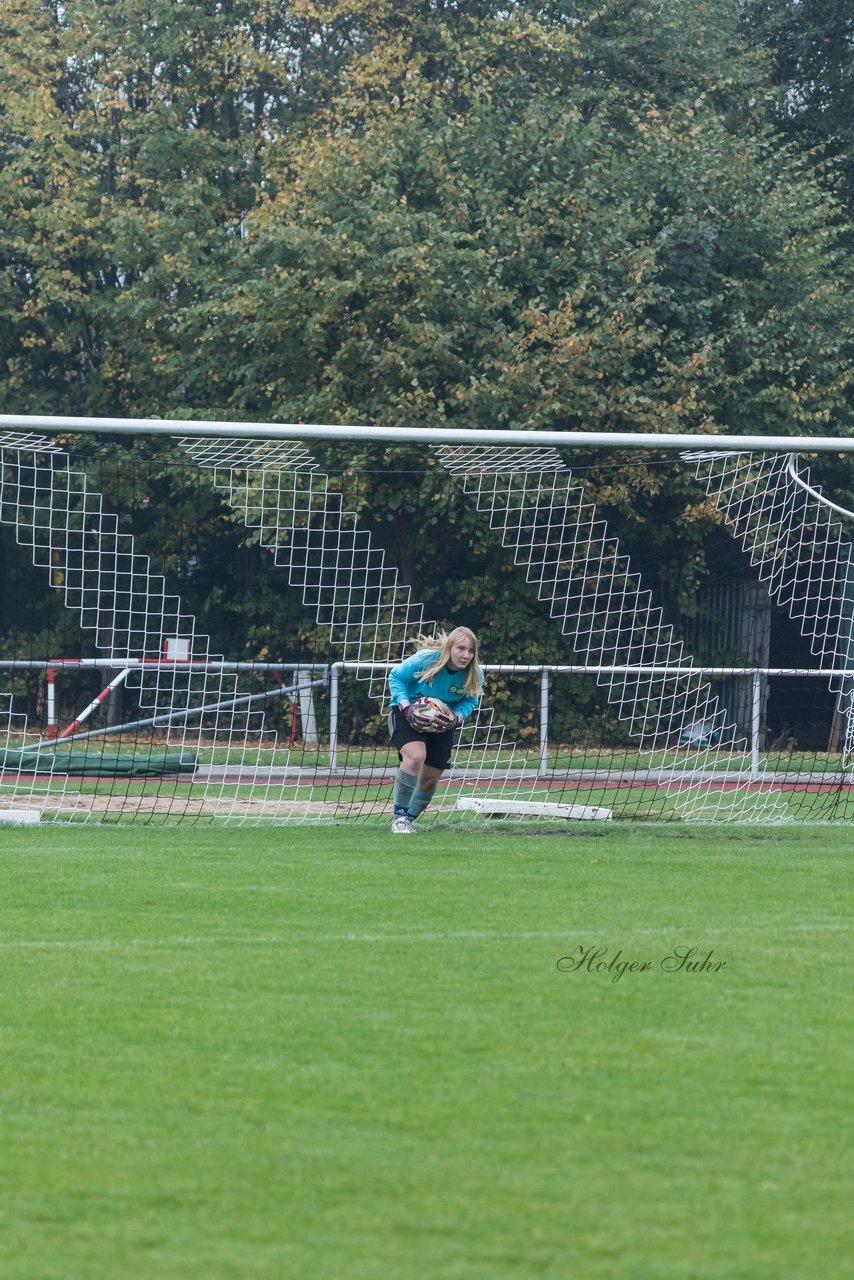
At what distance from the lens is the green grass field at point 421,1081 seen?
145 inches

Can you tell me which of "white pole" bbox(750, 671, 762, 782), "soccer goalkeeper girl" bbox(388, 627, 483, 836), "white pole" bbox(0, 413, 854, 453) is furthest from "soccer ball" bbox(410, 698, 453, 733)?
"white pole" bbox(750, 671, 762, 782)

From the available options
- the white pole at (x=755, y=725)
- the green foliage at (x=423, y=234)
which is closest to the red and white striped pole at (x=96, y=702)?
the green foliage at (x=423, y=234)

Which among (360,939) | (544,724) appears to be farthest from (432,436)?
(360,939)

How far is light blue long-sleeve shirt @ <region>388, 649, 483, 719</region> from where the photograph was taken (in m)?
11.6

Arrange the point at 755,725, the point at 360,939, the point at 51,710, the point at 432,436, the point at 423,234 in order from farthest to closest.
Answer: the point at 423,234, the point at 51,710, the point at 755,725, the point at 432,436, the point at 360,939

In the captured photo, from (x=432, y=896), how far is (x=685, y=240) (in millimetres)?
18249

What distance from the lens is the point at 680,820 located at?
1346 cm

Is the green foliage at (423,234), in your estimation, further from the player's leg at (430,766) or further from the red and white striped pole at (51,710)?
the player's leg at (430,766)

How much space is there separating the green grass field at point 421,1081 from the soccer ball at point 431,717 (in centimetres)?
218

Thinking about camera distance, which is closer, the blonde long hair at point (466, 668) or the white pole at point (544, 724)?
the blonde long hair at point (466, 668)

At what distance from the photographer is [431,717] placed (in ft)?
37.4

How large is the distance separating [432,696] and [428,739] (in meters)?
0.30

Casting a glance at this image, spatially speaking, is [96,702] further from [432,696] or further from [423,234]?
[423,234]

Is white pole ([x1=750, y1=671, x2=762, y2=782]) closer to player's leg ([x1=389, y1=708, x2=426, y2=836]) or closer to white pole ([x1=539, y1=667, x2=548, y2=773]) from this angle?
white pole ([x1=539, y1=667, x2=548, y2=773])
